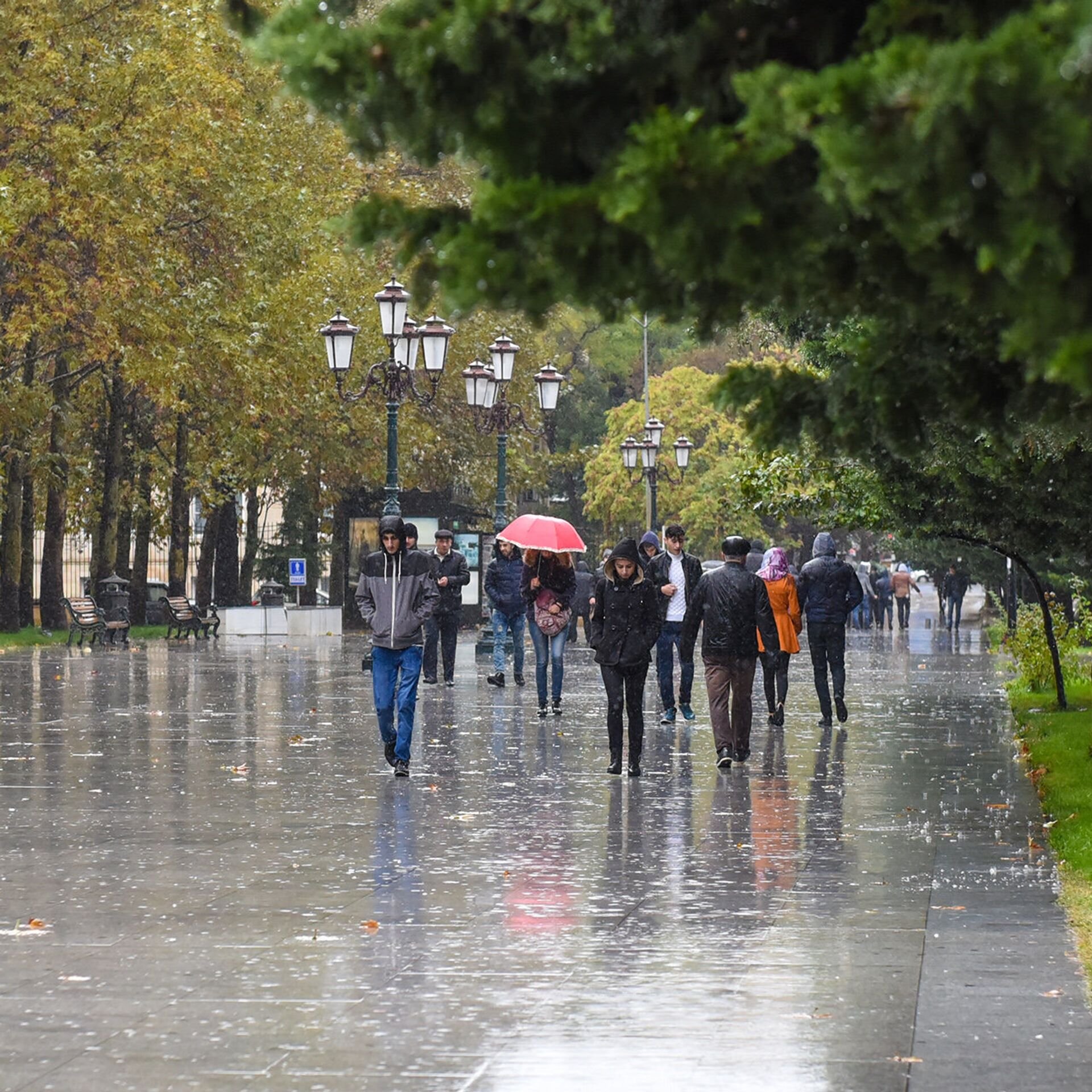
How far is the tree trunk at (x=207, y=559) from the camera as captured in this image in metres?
49.5

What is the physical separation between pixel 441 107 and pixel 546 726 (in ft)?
48.6

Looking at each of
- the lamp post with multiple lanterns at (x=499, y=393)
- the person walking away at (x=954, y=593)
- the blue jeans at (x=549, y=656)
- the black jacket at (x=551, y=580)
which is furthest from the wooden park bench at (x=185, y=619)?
the black jacket at (x=551, y=580)

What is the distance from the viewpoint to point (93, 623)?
37.7m

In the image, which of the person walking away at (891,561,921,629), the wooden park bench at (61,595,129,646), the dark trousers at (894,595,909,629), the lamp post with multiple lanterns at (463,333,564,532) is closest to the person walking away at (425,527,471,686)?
the lamp post with multiple lanterns at (463,333,564,532)

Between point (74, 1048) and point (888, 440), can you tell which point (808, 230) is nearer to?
point (888, 440)

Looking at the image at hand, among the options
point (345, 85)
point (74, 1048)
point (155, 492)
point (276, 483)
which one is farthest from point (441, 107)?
point (155, 492)

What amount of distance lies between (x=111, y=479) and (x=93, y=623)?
4.65 metres

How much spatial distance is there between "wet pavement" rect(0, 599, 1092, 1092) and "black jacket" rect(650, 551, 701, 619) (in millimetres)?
2433

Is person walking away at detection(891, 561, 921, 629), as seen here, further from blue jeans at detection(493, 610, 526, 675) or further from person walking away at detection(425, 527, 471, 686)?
blue jeans at detection(493, 610, 526, 675)

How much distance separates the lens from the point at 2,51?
34.0m

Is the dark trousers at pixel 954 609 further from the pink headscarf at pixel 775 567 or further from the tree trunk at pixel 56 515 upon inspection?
the pink headscarf at pixel 775 567


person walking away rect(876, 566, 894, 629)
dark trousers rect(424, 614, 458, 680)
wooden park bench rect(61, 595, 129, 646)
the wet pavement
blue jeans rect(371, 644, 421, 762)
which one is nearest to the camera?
the wet pavement

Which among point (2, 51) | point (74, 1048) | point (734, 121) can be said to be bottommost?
point (74, 1048)

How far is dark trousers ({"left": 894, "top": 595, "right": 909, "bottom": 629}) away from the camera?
53.2 m
